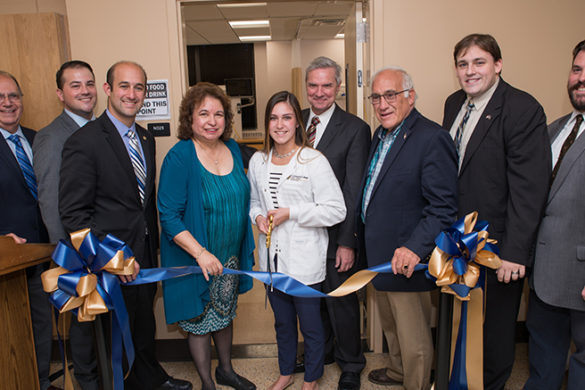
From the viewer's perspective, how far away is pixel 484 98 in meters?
2.05

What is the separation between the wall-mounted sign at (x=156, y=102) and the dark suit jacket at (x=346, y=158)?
3.81 ft

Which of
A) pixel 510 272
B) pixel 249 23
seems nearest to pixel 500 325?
pixel 510 272

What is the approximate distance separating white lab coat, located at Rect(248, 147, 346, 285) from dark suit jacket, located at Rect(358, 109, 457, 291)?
0.23m

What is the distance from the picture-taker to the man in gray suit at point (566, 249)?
69.9 inches

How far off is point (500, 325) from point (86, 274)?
209cm

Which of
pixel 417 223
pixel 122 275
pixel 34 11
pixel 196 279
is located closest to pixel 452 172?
pixel 417 223

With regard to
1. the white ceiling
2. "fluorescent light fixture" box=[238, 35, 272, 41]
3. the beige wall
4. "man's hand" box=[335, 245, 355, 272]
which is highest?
Result: "fluorescent light fixture" box=[238, 35, 272, 41]

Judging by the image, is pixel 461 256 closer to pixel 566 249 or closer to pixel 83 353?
pixel 566 249

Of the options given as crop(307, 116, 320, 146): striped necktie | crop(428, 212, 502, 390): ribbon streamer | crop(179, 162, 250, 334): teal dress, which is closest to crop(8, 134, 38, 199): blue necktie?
crop(179, 162, 250, 334): teal dress

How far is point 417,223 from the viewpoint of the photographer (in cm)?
197

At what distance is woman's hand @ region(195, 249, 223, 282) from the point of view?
77.2 inches

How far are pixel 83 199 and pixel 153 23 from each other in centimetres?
140

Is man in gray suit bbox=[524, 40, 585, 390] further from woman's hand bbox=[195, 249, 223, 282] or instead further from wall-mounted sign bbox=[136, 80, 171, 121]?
wall-mounted sign bbox=[136, 80, 171, 121]

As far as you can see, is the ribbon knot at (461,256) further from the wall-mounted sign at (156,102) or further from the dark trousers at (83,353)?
the wall-mounted sign at (156,102)
